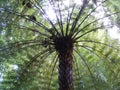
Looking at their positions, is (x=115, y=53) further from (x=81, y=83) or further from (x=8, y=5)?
(x=8, y=5)

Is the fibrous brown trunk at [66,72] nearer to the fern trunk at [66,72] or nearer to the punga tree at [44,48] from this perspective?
the fern trunk at [66,72]

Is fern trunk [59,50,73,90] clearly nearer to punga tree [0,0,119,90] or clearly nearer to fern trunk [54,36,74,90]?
fern trunk [54,36,74,90]

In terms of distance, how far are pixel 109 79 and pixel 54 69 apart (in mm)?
988

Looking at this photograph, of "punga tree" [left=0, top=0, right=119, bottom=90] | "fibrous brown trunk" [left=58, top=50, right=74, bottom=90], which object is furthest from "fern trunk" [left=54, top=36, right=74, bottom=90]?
"punga tree" [left=0, top=0, right=119, bottom=90]

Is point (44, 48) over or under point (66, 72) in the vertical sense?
over

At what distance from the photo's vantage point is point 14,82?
17.4 ft

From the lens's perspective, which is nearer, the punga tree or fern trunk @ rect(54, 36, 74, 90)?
fern trunk @ rect(54, 36, 74, 90)

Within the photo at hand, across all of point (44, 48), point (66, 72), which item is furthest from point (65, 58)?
point (44, 48)

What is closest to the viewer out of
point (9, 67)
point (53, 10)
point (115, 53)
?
point (53, 10)

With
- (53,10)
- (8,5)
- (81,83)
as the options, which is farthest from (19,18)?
(81,83)

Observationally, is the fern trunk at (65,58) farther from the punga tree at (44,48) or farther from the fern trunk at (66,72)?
the punga tree at (44,48)

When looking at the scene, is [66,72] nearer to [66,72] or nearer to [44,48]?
[66,72]

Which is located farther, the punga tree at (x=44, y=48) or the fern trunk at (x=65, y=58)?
the punga tree at (x=44, y=48)

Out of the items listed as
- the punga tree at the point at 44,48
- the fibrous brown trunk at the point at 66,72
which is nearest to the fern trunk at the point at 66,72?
the fibrous brown trunk at the point at 66,72
